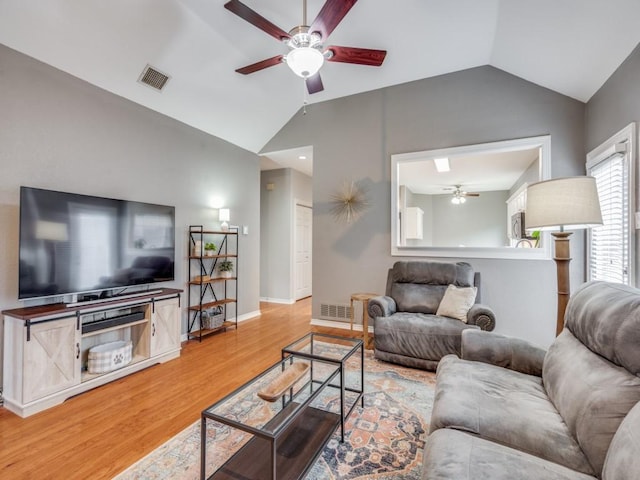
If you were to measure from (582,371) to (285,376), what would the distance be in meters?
1.42

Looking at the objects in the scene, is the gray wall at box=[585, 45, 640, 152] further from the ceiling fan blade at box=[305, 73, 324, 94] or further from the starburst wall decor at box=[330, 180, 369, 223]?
the starburst wall decor at box=[330, 180, 369, 223]

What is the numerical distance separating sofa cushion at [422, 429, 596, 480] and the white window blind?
2058mm

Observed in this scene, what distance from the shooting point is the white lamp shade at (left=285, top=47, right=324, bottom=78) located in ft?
6.73

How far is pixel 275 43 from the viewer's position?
3.21 metres

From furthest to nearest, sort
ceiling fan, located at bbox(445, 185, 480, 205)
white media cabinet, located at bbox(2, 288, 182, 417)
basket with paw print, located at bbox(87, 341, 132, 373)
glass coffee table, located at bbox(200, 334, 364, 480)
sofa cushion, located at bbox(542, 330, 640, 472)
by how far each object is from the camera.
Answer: ceiling fan, located at bbox(445, 185, 480, 205), basket with paw print, located at bbox(87, 341, 132, 373), white media cabinet, located at bbox(2, 288, 182, 417), glass coffee table, located at bbox(200, 334, 364, 480), sofa cushion, located at bbox(542, 330, 640, 472)

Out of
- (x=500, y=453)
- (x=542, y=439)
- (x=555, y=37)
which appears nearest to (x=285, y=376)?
(x=500, y=453)

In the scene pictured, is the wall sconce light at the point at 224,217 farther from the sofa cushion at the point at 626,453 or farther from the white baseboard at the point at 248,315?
the sofa cushion at the point at 626,453

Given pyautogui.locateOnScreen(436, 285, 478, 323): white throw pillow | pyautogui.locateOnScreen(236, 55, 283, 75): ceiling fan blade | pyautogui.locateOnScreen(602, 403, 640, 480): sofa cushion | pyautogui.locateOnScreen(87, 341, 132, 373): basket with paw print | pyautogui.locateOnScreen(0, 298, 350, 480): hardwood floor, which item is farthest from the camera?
pyautogui.locateOnScreen(436, 285, 478, 323): white throw pillow

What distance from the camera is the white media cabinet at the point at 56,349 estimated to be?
2.12 metres

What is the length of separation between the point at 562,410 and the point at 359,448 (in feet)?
3.51

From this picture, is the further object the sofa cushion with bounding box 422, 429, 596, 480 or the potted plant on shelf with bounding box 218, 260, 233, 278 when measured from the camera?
the potted plant on shelf with bounding box 218, 260, 233, 278

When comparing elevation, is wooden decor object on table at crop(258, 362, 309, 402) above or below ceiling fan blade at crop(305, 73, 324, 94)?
below

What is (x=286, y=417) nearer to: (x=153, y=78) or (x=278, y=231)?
(x=153, y=78)

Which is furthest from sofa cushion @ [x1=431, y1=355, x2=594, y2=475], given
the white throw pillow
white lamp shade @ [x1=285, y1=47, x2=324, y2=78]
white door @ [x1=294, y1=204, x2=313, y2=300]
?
white door @ [x1=294, y1=204, x2=313, y2=300]
